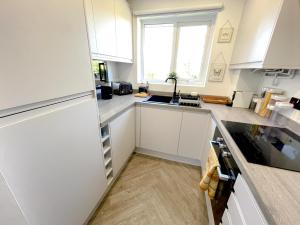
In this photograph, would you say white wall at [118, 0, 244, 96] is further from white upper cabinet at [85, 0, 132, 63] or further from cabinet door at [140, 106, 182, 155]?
cabinet door at [140, 106, 182, 155]

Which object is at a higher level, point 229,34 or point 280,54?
point 229,34

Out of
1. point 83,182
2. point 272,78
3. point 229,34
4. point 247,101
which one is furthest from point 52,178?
point 229,34

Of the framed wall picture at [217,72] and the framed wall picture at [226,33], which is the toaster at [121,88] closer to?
the framed wall picture at [217,72]

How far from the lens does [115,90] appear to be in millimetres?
2090

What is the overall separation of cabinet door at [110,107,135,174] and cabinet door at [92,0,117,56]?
73 cm

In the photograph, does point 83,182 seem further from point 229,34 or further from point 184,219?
point 229,34

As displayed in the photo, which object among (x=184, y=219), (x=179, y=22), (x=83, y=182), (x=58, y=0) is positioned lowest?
(x=184, y=219)

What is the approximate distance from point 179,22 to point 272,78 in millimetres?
1423

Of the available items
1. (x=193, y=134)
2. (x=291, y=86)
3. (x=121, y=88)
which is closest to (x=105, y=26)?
(x=121, y=88)

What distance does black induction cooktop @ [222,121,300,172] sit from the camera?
2.24 ft

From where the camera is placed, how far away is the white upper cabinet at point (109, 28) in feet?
4.02

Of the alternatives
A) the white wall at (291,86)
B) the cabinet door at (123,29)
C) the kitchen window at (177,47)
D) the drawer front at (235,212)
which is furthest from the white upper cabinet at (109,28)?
the white wall at (291,86)

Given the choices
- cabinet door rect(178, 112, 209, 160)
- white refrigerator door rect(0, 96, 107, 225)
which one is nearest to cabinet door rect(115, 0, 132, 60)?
white refrigerator door rect(0, 96, 107, 225)

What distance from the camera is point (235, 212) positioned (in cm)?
69
